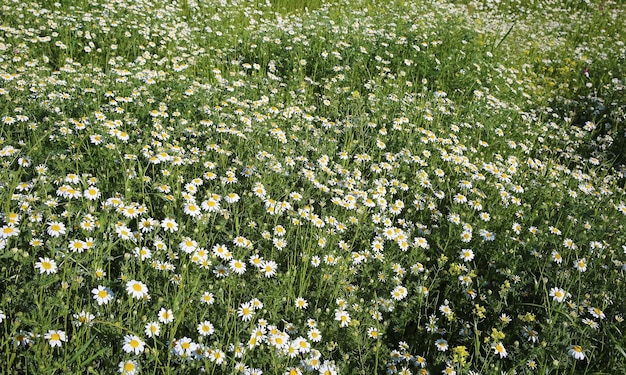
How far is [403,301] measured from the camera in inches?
114

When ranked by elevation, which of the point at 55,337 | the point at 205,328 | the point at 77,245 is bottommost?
the point at 205,328

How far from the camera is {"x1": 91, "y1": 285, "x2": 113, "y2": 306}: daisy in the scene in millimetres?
2230

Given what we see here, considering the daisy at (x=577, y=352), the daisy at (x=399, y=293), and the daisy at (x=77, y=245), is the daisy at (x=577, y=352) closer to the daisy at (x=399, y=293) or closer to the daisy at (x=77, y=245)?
the daisy at (x=399, y=293)

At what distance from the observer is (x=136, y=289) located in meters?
2.34

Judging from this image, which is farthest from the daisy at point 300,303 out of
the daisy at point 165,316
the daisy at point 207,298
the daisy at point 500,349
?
the daisy at point 500,349

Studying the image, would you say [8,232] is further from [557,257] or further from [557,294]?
[557,257]

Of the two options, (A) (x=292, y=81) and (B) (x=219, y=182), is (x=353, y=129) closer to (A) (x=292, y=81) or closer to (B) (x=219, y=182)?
(A) (x=292, y=81)

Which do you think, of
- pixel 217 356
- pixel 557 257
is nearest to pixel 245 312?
pixel 217 356

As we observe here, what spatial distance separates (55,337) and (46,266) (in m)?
0.38

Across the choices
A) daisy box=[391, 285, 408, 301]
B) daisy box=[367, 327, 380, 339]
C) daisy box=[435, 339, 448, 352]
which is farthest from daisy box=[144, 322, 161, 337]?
daisy box=[435, 339, 448, 352]

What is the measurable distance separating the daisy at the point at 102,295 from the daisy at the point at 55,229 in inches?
15.0

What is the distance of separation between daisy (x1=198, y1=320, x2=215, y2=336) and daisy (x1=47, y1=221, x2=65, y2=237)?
85 centimetres

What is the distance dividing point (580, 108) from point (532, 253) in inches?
147

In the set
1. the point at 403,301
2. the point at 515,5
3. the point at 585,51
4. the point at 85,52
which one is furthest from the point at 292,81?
the point at 515,5
